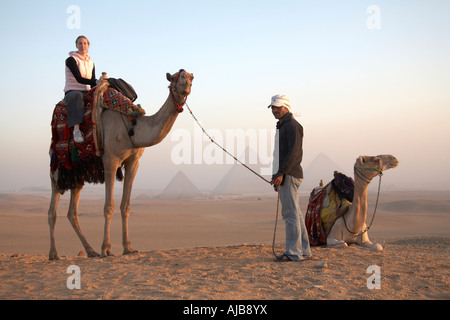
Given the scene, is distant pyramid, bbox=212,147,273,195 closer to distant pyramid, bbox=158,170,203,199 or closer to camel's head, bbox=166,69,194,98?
distant pyramid, bbox=158,170,203,199

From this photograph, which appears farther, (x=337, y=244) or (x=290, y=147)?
(x=337, y=244)

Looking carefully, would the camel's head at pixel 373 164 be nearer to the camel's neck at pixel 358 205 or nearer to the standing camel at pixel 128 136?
the camel's neck at pixel 358 205

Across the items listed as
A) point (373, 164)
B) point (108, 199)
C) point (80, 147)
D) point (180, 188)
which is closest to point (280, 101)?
point (373, 164)

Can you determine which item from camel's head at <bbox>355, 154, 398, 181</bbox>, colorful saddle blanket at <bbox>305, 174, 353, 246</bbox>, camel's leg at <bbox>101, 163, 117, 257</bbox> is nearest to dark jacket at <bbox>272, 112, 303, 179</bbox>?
camel's head at <bbox>355, 154, 398, 181</bbox>

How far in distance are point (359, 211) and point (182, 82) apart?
3.61 m

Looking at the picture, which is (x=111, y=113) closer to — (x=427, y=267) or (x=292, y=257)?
(x=292, y=257)

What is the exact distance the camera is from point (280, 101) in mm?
6297

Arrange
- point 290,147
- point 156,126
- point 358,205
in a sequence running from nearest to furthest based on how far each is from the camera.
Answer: point 290,147
point 156,126
point 358,205

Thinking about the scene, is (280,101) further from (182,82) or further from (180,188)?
(180,188)

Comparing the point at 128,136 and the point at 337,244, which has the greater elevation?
the point at 128,136

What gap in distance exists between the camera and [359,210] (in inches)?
303

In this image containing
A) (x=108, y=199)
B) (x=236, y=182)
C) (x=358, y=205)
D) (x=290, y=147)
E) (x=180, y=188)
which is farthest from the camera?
(x=236, y=182)
